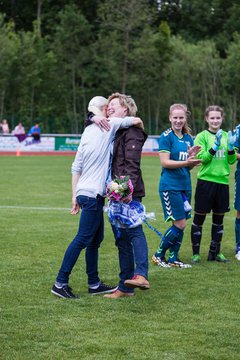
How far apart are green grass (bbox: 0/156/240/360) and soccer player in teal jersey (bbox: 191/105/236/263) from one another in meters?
0.30

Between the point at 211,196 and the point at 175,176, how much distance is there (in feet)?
2.17

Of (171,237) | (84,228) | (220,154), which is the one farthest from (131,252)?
(220,154)

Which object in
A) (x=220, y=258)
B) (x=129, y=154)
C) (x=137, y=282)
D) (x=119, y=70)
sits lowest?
(x=220, y=258)

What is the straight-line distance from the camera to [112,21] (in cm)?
5100

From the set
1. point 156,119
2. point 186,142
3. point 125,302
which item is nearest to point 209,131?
point 186,142

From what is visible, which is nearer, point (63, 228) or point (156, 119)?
point (63, 228)

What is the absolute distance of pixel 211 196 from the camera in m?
8.48

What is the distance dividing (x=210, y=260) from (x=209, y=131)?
1.54 meters

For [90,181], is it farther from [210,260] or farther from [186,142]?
[210,260]

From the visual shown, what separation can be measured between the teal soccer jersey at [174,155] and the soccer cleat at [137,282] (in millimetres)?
1757

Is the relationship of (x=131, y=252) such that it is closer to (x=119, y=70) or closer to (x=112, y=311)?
(x=112, y=311)

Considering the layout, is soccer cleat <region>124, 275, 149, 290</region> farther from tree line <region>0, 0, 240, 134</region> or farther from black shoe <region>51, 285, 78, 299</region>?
tree line <region>0, 0, 240, 134</region>

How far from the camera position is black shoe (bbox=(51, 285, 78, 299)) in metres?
6.57

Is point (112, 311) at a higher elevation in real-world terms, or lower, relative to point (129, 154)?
lower
